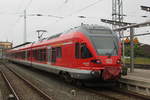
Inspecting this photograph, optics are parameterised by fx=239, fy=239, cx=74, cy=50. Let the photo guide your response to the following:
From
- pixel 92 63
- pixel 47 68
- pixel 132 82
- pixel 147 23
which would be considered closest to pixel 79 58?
pixel 92 63

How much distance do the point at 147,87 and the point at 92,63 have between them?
264 centimetres

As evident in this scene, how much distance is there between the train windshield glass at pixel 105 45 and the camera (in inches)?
439

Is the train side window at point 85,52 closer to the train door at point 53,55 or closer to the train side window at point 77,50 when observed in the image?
the train side window at point 77,50

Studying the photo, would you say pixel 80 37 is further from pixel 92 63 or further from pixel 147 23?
pixel 147 23

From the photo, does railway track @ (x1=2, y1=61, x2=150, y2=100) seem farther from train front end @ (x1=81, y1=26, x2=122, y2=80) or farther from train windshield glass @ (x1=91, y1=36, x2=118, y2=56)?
train windshield glass @ (x1=91, y1=36, x2=118, y2=56)

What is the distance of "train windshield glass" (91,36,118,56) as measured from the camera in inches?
439

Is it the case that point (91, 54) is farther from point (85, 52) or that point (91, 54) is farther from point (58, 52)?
point (58, 52)

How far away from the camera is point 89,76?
1078cm

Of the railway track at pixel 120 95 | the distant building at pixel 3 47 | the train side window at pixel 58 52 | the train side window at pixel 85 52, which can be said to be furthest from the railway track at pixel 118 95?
the distant building at pixel 3 47

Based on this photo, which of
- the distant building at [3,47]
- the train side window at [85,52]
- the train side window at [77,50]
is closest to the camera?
the train side window at [85,52]

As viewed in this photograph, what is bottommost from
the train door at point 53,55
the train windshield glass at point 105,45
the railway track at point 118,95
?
the railway track at point 118,95

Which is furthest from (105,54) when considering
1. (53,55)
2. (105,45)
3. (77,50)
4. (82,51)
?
(53,55)

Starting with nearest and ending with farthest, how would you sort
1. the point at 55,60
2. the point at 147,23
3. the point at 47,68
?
the point at 147,23
the point at 55,60
the point at 47,68

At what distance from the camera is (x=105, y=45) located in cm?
1143
